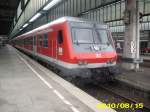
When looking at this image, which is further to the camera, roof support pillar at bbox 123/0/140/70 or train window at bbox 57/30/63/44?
roof support pillar at bbox 123/0/140/70

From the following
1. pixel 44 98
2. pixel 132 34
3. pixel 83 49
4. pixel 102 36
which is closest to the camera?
pixel 44 98

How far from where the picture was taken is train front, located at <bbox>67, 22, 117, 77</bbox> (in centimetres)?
904

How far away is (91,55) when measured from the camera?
9273mm

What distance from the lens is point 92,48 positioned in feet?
31.2

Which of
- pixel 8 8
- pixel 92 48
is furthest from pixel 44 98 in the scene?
pixel 8 8

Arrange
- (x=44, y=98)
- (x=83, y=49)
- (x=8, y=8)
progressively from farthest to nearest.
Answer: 1. (x=8, y=8)
2. (x=83, y=49)
3. (x=44, y=98)

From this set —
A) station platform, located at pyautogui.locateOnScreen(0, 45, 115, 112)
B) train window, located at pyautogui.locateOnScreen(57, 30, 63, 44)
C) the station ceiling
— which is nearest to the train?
train window, located at pyautogui.locateOnScreen(57, 30, 63, 44)

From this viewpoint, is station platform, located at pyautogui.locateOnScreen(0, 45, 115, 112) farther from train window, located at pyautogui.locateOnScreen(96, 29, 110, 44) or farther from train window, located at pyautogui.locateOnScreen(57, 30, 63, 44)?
train window, located at pyautogui.locateOnScreen(96, 29, 110, 44)

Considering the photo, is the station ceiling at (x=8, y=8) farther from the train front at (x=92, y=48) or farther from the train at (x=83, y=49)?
the train front at (x=92, y=48)

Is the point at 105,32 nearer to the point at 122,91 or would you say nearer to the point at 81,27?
the point at 81,27

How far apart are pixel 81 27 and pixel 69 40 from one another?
920mm

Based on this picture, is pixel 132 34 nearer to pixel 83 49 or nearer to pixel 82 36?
pixel 82 36

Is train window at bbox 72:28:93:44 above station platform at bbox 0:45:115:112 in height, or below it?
above

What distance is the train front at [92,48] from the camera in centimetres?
904
